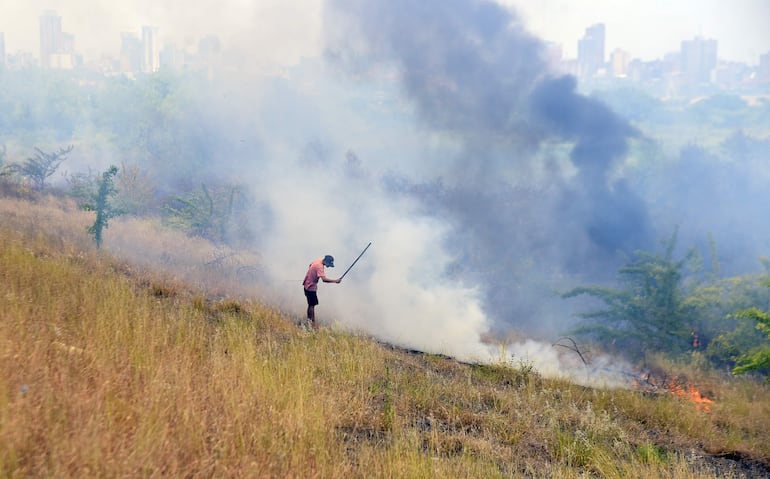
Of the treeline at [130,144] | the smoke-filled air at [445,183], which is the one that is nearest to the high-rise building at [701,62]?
the smoke-filled air at [445,183]

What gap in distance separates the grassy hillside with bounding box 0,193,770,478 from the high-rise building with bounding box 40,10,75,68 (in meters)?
32.8

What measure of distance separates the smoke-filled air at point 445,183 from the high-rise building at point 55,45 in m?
11.4

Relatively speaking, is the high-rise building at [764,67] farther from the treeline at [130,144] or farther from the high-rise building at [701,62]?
the treeline at [130,144]

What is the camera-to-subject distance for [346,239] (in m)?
17.8

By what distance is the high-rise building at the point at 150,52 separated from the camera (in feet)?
105

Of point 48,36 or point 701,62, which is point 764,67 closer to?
point 701,62

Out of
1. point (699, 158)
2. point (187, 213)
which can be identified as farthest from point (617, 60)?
point (187, 213)

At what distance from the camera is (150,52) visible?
3466 cm

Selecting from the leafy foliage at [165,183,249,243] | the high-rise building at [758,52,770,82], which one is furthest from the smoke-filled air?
the high-rise building at [758,52,770,82]

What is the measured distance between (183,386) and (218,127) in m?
27.0

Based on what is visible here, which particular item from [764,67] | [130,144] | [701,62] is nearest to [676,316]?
[130,144]

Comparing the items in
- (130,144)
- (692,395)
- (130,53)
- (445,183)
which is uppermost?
(130,53)

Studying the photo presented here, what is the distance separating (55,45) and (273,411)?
4164 cm

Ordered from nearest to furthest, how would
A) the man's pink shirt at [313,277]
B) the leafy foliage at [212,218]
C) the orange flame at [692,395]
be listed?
the orange flame at [692,395], the man's pink shirt at [313,277], the leafy foliage at [212,218]
